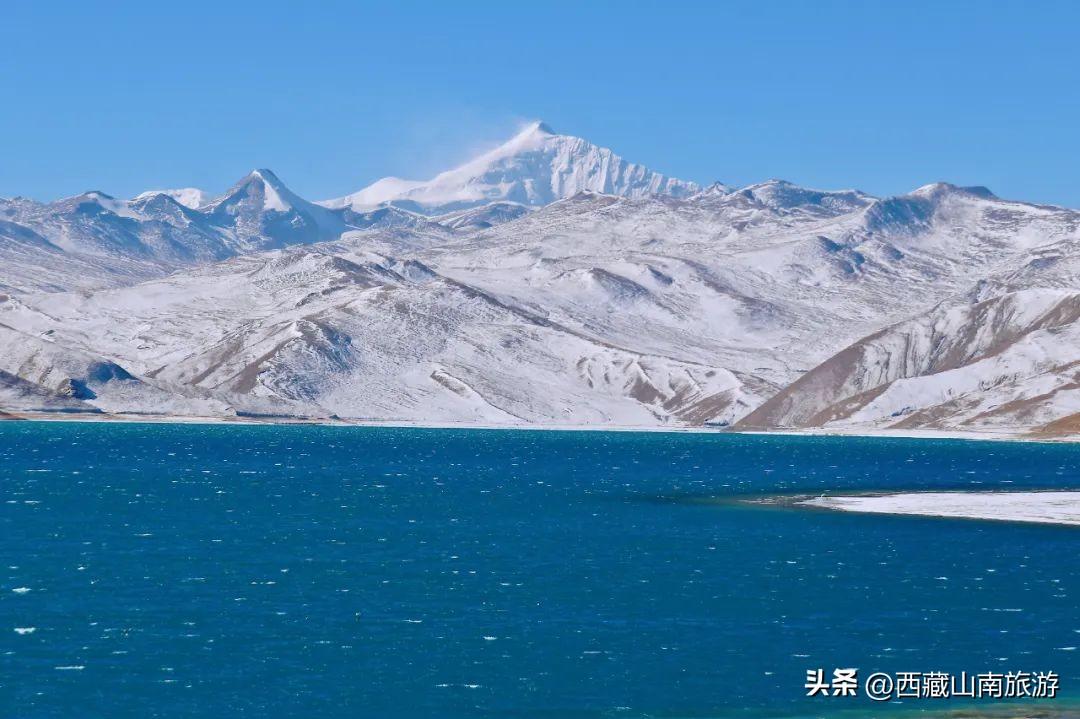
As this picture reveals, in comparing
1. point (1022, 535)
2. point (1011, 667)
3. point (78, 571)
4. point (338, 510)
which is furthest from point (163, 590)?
point (1022, 535)

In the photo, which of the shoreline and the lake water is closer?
the lake water

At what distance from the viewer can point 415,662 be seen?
197ft

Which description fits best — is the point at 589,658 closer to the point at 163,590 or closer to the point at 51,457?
the point at 163,590

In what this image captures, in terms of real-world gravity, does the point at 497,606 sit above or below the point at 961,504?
below

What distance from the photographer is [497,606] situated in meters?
72.5

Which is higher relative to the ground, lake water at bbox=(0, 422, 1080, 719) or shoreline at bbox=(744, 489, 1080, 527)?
shoreline at bbox=(744, 489, 1080, 527)

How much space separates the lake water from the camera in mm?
55031

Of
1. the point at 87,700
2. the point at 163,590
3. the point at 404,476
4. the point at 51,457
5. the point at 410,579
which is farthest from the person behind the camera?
the point at 51,457

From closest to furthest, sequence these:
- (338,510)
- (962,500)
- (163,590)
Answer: (163,590)
(338,510)
(962,500)

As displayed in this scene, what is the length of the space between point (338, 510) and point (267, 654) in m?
62.7

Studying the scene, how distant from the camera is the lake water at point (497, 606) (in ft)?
181

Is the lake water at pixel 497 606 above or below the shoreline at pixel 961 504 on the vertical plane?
below

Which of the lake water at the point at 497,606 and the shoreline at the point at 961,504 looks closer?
the lake water at the point at 497,606

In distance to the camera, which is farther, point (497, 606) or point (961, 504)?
point (961, 504)
